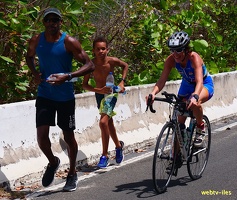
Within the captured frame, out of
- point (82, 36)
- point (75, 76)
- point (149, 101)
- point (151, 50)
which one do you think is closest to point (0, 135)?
point (75, 76)

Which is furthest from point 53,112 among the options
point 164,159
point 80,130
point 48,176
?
point 80,130

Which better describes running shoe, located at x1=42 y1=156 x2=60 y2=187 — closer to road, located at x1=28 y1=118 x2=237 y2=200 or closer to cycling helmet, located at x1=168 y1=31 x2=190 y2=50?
road, located at x1=28 y1=118 x2=237 y2=200

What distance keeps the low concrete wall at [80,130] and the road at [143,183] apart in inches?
15.6

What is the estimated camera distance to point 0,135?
7551 mm

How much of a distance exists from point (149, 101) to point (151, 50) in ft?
27.8

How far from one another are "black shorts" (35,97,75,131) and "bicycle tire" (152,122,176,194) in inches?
41.2

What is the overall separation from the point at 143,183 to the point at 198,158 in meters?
0.85

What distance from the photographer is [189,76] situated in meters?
7.76

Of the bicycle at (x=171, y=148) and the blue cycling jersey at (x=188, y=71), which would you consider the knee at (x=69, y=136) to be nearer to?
the bicycle at (x=171, y=148)

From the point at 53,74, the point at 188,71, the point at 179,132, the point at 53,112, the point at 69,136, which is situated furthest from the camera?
the point at 188,71

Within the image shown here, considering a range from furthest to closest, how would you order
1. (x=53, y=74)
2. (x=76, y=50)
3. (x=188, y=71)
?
(x=188, y=71)
(x=76, y=50)
(x=53, y=74)

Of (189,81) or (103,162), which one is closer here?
(189,81)

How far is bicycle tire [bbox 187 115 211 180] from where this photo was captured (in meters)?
7.98

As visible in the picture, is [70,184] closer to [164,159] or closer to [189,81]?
[164,159]
